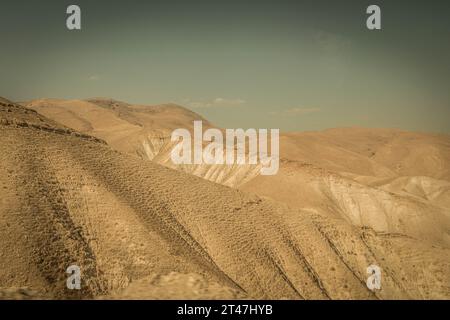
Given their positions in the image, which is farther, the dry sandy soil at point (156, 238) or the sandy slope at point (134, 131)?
the sandy slope at point (134, 131)

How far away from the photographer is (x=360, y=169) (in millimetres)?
93875

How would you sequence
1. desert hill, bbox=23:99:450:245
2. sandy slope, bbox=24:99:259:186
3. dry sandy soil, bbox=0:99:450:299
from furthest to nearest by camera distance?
1. sandy slope, bbox=24:99:259:186
2. desert hill, bbox=23:99:450:245
3. dry sandy soil, bbox=0:99:450:299

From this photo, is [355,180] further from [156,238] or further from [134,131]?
[134,131]

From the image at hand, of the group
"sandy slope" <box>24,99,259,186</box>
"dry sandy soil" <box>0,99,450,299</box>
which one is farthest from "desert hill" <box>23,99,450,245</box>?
"dry sandy soil" <box>0,99,450,299</box>

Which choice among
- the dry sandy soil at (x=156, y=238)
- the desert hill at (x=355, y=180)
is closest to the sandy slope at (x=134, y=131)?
the desert hill at (x=355, y=180)

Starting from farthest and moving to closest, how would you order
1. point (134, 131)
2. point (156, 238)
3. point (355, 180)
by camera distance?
1. point (134, 131)
2. point (355, 180)
3. point (156, 238)

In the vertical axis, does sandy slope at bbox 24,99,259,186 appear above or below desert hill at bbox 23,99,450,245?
above

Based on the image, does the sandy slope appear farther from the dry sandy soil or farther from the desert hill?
the dry sandy soil

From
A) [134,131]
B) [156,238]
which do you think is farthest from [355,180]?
[134,131]

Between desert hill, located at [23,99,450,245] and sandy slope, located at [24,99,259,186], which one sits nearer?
desert hill, located at [23,99,450,245]

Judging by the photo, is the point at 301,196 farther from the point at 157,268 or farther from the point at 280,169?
the point at 157,268

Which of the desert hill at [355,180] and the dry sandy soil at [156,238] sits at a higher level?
the dry sandy soil at [156,238]

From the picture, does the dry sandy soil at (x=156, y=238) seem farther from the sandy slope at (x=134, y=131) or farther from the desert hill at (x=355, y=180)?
the sandy slope at (x=134, y=131)

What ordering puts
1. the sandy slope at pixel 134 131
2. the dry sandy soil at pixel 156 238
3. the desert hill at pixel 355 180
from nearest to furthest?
1. the dry sandy soil at pixel 156 238
2. the desert hill at pixel 355 180
3. the sandy slope at pixel 134 131
